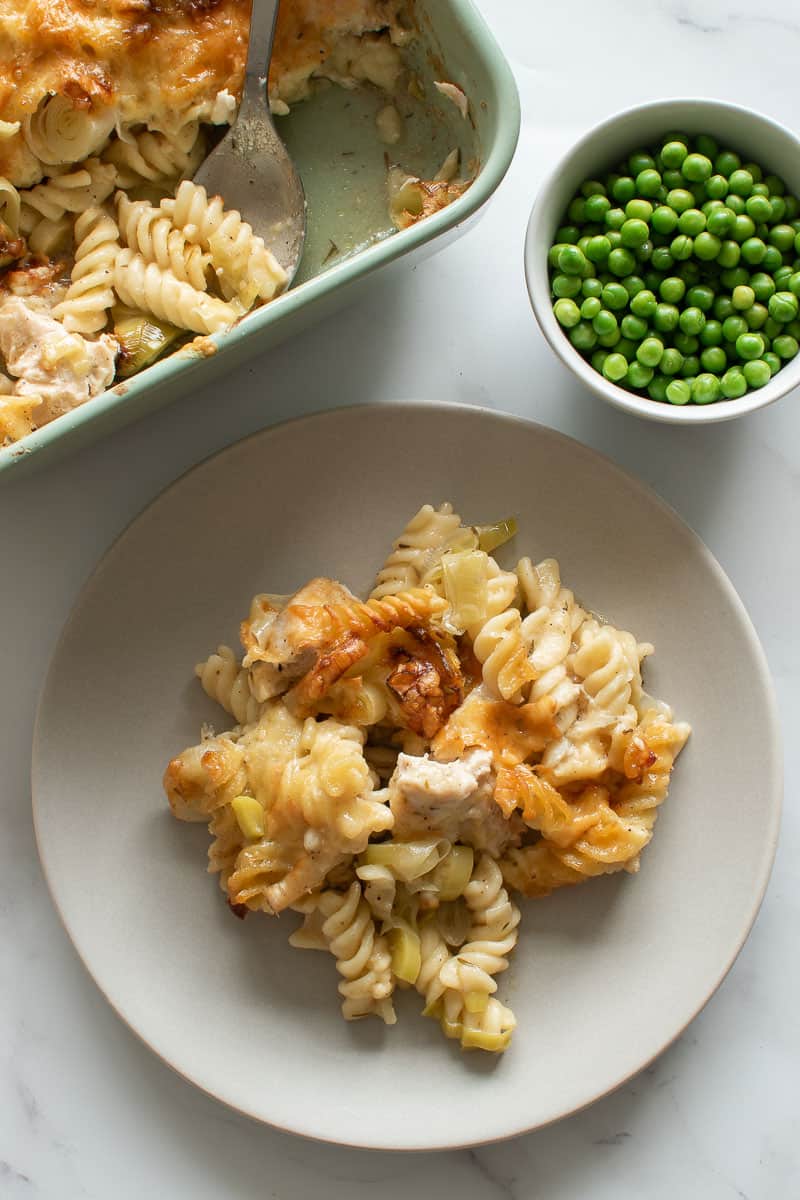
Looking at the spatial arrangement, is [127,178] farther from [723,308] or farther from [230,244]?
[723,308]

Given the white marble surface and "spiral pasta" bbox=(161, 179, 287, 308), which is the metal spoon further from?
the white marble surface

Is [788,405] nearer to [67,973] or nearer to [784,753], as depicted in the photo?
[784,753]

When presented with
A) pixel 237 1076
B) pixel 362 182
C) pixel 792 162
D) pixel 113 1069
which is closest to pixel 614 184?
pixel 792 162

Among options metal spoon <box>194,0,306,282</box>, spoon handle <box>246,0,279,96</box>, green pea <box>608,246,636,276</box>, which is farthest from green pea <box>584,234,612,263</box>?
spoon handle <box>246,0,279,96</box>

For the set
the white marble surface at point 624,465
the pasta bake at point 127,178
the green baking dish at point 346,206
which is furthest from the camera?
the white marble surface at point 624,465

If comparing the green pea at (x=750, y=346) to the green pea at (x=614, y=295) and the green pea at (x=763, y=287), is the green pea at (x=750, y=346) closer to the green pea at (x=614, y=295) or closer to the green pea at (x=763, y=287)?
the green pea at (x=763, y=287)

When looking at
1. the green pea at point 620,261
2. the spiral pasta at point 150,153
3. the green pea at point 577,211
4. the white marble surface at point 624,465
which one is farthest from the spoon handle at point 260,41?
the green pea at point 620,261
